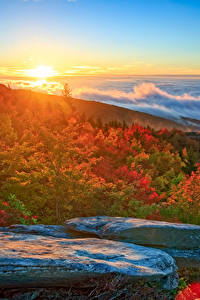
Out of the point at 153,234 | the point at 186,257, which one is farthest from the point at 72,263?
the point at 186,257

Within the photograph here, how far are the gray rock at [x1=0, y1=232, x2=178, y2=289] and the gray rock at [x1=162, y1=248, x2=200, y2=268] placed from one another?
5.51 feet

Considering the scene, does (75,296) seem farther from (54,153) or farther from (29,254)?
(54,153)

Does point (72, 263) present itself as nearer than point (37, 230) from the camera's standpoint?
Yes

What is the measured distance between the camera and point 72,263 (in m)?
6.66

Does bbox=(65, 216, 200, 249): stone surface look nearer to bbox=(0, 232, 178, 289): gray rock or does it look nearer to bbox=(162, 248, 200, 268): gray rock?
bbox=(162, 248, 200, 268): gray rock

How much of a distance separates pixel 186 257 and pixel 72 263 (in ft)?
17.0

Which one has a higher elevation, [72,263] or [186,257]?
[72,263]

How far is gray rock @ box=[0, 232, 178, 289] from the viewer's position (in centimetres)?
621

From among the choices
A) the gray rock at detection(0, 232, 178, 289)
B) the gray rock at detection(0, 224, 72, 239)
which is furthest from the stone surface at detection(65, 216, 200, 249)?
the gray rock at detection(0, 232, 178, 289)

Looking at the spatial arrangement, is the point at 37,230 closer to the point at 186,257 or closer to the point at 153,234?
the point at 153,234

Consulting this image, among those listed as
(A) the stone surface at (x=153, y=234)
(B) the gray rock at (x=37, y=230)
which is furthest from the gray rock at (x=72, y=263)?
(B) the gray rock at (x=37, y=230)

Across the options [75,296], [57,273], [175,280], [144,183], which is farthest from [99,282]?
[144,183]

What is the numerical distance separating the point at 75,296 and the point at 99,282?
0.65 m

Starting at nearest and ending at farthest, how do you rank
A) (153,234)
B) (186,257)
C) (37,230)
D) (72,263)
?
(72,263) < (186,257) < (153,234) < (37,230)
